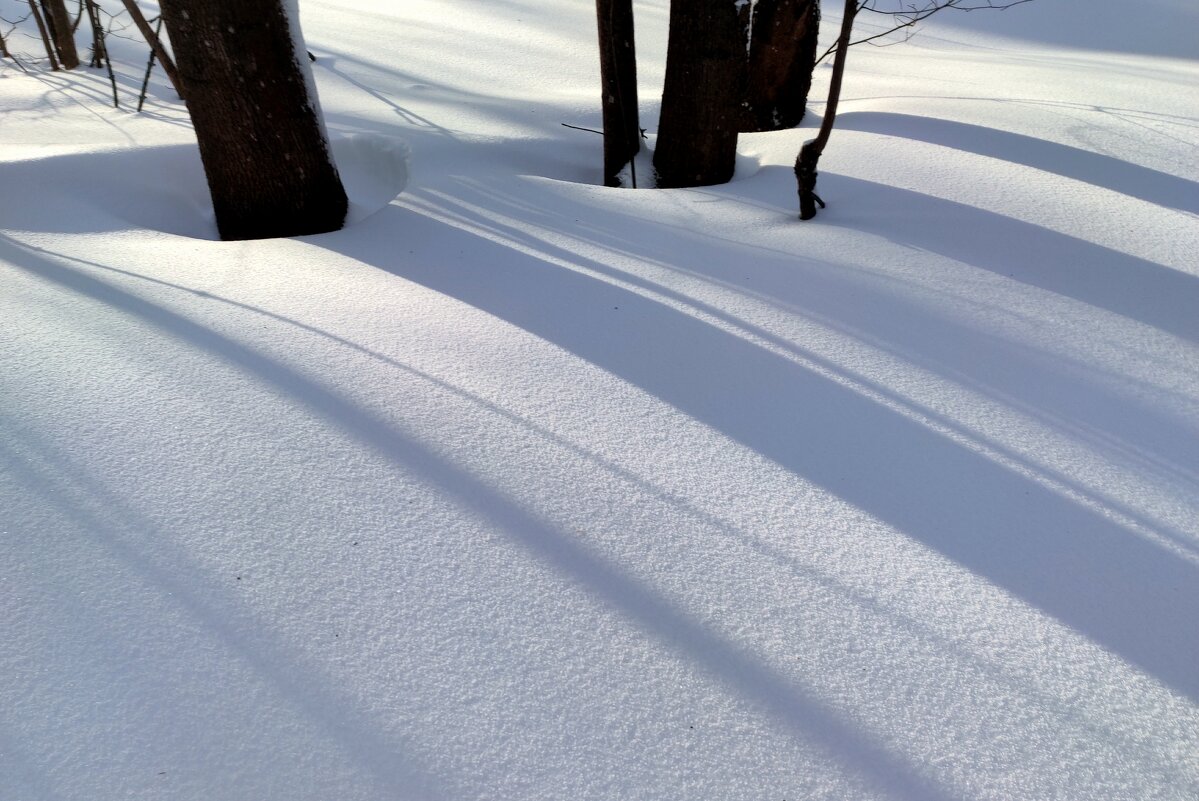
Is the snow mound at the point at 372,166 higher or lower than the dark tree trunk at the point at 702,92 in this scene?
lower

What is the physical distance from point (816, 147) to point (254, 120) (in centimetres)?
215

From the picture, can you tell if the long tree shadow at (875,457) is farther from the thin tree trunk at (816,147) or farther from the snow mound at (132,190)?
the snow mound at (132,190)

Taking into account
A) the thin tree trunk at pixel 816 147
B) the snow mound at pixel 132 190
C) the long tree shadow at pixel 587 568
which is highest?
the thin tree trunk at pixel 816 147

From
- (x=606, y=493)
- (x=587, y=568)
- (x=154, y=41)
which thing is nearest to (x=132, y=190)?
(x=154, y=41)

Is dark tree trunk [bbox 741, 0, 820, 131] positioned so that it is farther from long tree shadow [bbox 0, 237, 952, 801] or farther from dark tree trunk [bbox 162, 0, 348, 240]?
long tree shadow [bbox 0, 237, 952, 801]

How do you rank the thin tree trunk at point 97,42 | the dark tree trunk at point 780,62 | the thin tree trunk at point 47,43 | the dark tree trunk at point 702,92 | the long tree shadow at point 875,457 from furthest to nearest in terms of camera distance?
the thin tree trunk at point 47,43 → the thin tree trunk at point 97,42 → the dark tree trunk at point 780,62 → the dark tree trunk at point 702,92 → the long tree shadow at point 875,457

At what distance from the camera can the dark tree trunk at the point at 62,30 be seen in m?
6.69

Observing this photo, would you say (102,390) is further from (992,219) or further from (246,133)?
(992,219)

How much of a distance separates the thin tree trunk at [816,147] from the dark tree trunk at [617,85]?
4.11 feet

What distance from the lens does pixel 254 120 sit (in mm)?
3084

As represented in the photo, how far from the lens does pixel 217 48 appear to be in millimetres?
2936

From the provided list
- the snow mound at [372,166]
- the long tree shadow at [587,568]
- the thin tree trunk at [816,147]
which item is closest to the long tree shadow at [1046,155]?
the thin tree trunk at [816,147]

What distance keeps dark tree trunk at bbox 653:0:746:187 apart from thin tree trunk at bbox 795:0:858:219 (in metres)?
0.63

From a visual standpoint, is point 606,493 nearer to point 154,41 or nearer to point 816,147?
point 816,147
